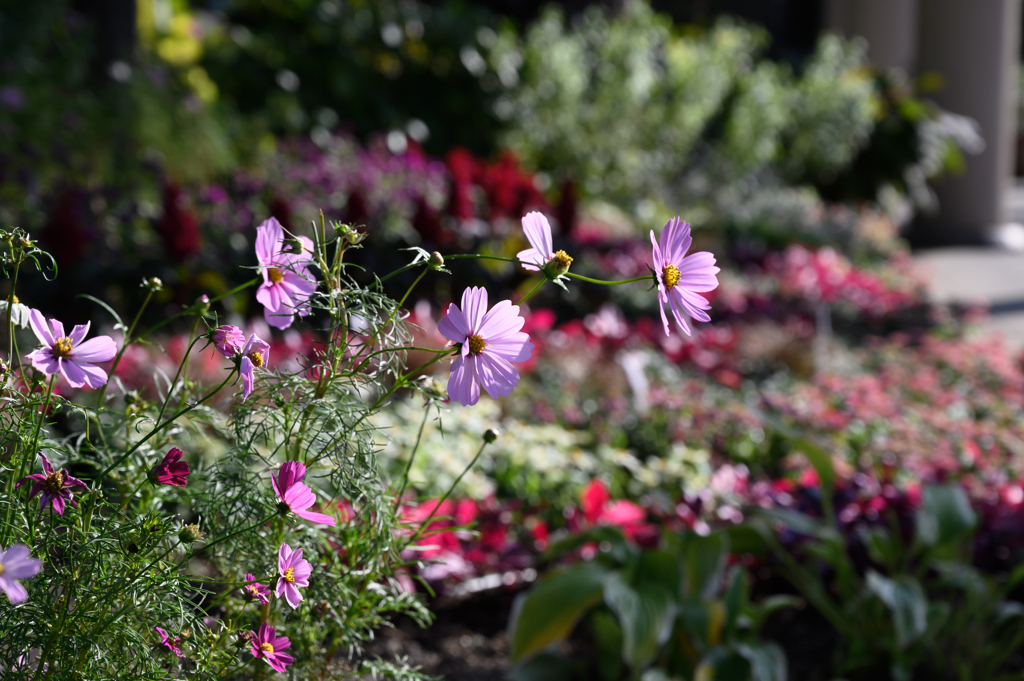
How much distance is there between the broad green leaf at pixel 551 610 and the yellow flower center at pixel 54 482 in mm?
1030

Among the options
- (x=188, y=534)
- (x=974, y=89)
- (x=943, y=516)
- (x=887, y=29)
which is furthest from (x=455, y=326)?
(x=887, y=29)

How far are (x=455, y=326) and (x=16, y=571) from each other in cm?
40

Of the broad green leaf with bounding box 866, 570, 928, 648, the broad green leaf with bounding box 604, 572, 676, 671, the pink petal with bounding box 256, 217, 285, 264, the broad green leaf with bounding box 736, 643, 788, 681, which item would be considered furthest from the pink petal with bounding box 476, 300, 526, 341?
the broad green leaf with bounding box 866, 570, 928, 648

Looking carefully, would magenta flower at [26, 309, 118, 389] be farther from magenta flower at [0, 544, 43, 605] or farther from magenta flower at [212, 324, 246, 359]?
magenta flower at [0, 544, 43, 605]

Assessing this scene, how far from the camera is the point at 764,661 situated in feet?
5.27

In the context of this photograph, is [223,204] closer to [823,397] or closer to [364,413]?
[823,397]

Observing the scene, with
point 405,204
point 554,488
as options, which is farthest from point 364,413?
point 405,204

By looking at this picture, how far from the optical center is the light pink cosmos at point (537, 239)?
0.82m

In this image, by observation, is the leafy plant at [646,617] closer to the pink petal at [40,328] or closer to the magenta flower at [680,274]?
A: the magenta flower at [680,274]

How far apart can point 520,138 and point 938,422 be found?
14.8 ft

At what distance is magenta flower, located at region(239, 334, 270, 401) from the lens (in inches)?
31.7

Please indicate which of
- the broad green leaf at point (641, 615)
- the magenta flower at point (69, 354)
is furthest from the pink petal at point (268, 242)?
the broad green leaf at point (641, 615)

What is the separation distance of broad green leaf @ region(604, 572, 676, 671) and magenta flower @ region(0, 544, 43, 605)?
43.6 inches

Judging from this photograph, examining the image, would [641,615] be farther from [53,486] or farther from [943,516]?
[53,486]
